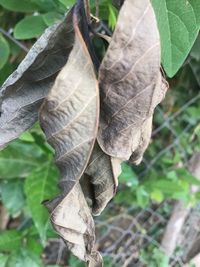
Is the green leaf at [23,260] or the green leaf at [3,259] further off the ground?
the green leaf at [3,259]

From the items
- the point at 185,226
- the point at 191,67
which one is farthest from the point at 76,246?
the point at 185,226

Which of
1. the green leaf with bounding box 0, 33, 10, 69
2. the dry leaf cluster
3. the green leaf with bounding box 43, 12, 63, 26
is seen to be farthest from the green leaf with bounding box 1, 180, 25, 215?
the dry leaf cluster

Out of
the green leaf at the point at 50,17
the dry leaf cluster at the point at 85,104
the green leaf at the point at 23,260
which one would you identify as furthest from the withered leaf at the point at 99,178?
the green leaf at the point at 23,260

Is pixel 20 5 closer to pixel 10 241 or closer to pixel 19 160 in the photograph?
pixel 19 160

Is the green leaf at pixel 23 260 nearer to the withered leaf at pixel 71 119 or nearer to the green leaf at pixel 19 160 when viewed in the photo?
the green leaf at pixel 19 160

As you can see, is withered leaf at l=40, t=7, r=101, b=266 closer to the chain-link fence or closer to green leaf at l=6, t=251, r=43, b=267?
green leaf at l=6, t=251, r=43, b=267

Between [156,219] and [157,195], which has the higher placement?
[157,195]

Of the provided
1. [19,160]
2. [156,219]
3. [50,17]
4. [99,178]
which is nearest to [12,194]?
[19,160]

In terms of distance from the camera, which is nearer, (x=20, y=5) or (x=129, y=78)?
(x=129, y=78)
